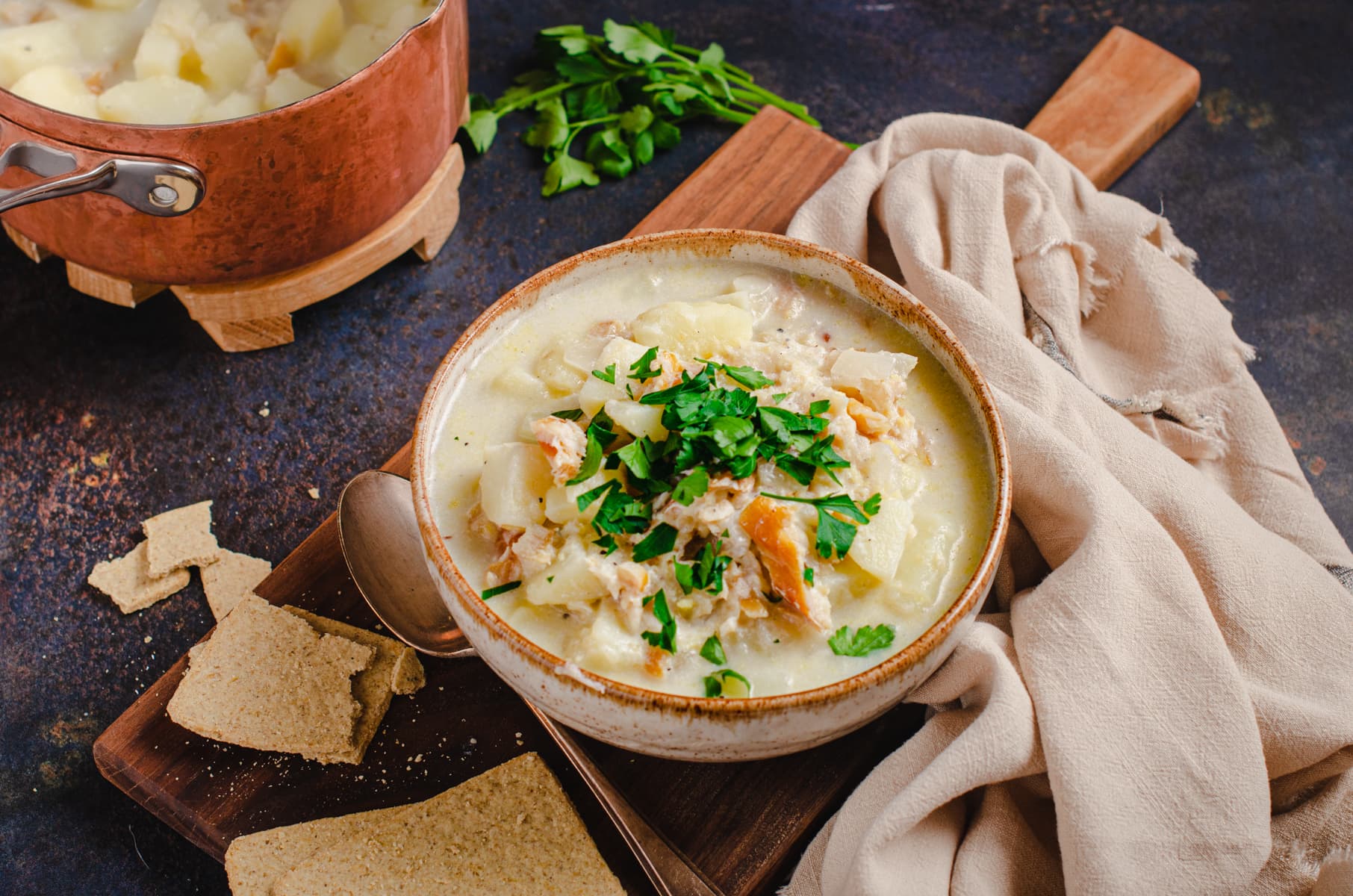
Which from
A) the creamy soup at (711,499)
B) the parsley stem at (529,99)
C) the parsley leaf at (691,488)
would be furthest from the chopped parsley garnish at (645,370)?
the parsley stem at (529,99)

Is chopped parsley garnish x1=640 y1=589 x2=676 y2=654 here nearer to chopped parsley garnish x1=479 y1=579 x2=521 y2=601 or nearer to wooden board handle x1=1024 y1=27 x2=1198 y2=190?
chopped parsley garnish x1=479 y1=579 x2=521 y2=601

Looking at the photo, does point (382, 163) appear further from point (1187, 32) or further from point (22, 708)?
point (1187, 32)

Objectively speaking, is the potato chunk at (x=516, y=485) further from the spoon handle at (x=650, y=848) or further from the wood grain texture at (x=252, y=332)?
the wood grain texture at (x=252, y=332)

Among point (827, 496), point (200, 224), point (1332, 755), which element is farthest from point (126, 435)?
point (1332, 755)

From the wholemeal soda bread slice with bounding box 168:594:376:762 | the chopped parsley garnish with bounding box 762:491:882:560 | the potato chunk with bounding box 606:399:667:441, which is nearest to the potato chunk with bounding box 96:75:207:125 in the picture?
the wholemeal soda bread slice with bounding box 168:594:376:762

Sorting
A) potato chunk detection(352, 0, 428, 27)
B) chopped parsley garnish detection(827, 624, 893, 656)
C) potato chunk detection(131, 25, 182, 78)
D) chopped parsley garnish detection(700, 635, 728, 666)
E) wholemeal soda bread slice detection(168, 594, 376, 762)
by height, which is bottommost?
wholemeal soda bread slice detection(168, 594, 376, 762)

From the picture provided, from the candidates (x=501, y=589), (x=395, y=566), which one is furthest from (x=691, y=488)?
(x=395, y=566)
